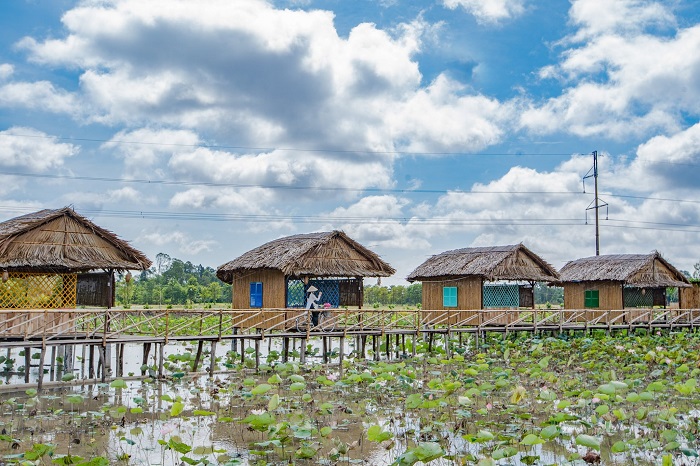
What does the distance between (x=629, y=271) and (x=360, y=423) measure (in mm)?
20235

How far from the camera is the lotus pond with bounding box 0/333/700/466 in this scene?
9461 millimetres

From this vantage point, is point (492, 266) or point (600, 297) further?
point (600, 297)

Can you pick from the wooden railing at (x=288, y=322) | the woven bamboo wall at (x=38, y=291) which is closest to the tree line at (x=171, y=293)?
the wooden railing at (x=288, y=322)

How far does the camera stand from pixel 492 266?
2480 centimetres

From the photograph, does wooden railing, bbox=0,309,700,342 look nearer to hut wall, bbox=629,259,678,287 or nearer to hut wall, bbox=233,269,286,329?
hut wall, bbox=233,269,286,329

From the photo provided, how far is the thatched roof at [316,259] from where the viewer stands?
842 inches

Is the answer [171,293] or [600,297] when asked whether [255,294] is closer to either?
[600,297]

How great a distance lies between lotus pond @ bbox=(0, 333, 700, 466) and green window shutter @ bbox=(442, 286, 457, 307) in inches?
319

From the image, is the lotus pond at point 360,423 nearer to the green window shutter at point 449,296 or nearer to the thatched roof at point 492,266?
the thatched roof at point 492,266

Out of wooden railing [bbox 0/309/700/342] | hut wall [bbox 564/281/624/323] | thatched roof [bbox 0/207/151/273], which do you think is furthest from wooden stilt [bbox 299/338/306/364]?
hut wall [bbox 564/281/624/323]

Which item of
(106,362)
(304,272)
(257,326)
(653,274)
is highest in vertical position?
(653,274)

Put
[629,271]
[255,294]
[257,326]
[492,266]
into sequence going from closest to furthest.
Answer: [257,326] → [255,294] → [492,266] → [629,271]

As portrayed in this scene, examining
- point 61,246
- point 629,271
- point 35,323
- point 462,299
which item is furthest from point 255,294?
point 629,271

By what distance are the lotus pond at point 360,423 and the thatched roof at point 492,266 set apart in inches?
286
